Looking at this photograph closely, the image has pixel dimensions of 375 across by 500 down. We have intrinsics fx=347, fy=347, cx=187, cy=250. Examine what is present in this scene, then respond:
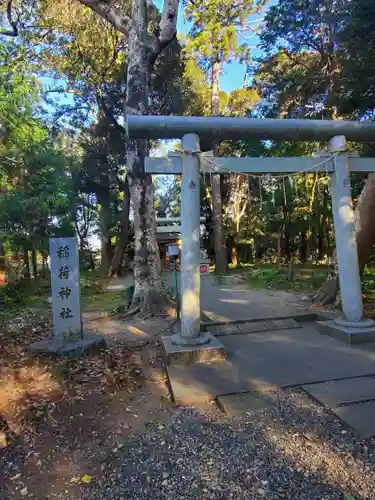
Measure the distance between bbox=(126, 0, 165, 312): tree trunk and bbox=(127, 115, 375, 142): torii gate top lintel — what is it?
2.93m

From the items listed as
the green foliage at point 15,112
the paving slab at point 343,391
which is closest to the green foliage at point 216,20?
the green foliage at point 15,112

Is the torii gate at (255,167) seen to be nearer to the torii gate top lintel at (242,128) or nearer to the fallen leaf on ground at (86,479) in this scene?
the torii gate top lintel at (242,128)

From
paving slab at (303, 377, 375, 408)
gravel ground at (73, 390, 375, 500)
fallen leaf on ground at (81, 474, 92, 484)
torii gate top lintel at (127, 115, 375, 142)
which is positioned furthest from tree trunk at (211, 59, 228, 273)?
fallen leaf on ground at (81, 474, 92, 484)

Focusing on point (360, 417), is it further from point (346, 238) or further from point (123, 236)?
point (123, 236)

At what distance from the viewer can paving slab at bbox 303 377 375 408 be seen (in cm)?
333

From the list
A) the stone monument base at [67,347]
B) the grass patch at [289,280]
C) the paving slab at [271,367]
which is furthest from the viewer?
the grass patch at [289,280]

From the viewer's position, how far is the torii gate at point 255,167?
472 centimetres

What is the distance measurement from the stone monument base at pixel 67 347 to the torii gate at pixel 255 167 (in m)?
1.17

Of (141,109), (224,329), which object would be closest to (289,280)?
(224,329)

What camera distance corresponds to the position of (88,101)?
16.1 m

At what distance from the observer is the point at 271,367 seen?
13.9 feet

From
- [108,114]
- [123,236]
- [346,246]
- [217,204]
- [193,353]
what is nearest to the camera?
[193,353]

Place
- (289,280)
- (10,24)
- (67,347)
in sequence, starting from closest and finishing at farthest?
(67,347)
(10,24)
(289,280)

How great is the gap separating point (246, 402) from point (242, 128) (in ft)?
11.6
